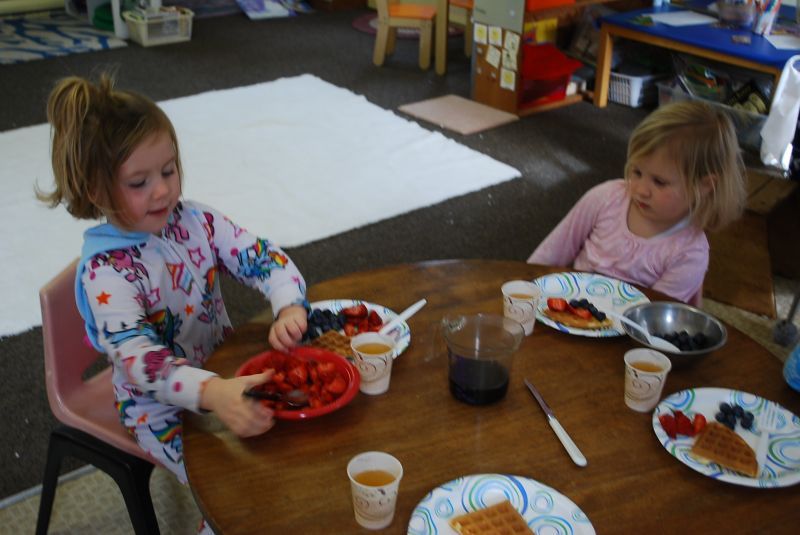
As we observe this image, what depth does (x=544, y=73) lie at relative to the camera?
14.0 feet

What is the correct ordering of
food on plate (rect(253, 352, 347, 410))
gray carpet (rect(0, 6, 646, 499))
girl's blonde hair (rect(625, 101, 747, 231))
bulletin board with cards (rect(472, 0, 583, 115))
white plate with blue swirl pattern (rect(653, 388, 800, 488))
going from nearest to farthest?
white plate with blue swirl pattern (rect(653, 388, 800, 488)) < food on plate (rect(253, 352, 347, 410)) < girl's blonde hair (rect(625, 101, 747, 231)) < gray carpet (rect(0, 6, 646, 499)) < bulletin board with cards (rect(472, 0, 583, 115))

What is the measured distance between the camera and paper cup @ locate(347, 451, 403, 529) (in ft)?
2.90

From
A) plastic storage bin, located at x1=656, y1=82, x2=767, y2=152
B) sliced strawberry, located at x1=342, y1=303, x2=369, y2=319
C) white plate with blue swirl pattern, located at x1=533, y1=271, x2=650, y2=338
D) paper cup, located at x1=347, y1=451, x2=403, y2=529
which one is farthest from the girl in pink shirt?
plastic storage bin, located at x1=656, y1=82, x2=767, y2=152

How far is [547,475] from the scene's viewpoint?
3.28ft

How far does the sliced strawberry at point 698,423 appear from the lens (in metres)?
1.07

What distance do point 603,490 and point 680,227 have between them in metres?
0.86

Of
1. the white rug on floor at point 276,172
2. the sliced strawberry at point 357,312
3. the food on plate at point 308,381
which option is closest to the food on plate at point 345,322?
the sliced strawberry at point 357,312

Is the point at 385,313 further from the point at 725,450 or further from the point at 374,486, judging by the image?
the point at 725,450

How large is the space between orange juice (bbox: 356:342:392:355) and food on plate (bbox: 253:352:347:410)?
5 centimetres

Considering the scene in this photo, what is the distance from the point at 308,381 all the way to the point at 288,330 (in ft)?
0.44

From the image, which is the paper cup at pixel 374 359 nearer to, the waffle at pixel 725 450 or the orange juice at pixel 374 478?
the orange juice at pixel 374 478

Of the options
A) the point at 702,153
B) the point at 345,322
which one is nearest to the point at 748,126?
the point at 702,153

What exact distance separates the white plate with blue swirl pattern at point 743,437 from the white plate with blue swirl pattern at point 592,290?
256mm

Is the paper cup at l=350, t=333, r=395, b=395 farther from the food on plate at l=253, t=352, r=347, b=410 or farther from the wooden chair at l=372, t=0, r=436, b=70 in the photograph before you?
the wooden chair at l=372, t=0, r=436, b=70
